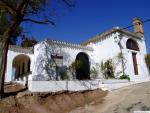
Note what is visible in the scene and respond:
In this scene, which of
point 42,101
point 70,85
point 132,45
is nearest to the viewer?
point 42,101

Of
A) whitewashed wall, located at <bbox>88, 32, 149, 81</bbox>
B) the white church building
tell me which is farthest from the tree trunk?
whitewashed wall, located at <bbox>88, 32, 149, 81</bbox>

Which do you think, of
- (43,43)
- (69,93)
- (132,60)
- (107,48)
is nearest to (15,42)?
(43,43)

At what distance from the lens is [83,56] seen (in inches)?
1029

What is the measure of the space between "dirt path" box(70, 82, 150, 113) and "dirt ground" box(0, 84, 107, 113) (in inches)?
31.4

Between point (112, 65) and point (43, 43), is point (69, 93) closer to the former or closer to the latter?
point (43, 43)

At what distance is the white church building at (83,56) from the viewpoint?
22672mm

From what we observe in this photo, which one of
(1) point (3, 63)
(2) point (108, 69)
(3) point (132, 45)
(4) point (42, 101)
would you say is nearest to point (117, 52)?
(2) point (108, 69)

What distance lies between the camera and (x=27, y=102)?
14.4 metres

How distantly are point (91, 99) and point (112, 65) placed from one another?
8.74 metres

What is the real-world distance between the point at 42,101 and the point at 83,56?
1210 centimetres

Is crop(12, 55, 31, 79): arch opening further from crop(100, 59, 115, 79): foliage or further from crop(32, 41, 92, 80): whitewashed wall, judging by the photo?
crop(100, 59, 115, 79): foliage

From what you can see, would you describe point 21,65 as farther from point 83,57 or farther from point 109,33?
point 109,33

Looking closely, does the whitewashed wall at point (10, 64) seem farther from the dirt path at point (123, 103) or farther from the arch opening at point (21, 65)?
the dirt path at point (123, 103)

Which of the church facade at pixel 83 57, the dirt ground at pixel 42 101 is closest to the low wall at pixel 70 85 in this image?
the dirt ground at pixel 42 101
